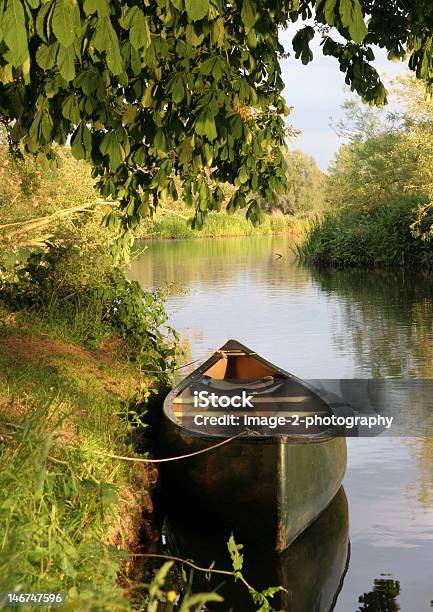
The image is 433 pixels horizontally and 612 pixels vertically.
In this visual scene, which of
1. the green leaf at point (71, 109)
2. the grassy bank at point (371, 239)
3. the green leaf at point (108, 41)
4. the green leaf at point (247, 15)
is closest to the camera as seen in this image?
the green leaf at point (108, 41)

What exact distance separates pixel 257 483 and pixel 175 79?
12.6ft

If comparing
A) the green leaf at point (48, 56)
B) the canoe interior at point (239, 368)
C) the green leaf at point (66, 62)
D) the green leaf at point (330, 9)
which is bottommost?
the canoe interior at point (239, 368)

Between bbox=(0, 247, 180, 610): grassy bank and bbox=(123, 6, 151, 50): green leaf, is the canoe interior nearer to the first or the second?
bbox=(0, 247, 180, 610): grassy bank

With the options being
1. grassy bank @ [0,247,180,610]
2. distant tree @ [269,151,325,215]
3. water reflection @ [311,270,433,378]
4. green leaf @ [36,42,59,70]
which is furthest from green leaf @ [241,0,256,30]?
distant tree @ [269,151,325,215]

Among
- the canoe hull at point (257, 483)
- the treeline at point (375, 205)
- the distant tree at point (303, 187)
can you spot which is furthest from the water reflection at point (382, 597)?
the distant tree at point (303, 187)

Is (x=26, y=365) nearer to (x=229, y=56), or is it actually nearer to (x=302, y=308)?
Answer: (x=229, y=56)

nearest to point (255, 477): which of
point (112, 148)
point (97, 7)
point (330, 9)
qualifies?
point (112, 148)

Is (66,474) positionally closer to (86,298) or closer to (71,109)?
(71,109)

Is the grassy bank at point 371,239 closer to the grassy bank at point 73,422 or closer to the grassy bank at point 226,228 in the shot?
the grassy bank at point 73,422

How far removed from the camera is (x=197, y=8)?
14.9 ft

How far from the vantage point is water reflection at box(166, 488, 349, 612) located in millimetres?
7910

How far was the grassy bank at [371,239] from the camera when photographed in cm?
3906

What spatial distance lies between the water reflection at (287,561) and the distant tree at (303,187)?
85.7 m

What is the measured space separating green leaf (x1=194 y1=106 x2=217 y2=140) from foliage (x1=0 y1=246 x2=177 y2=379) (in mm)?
7834
